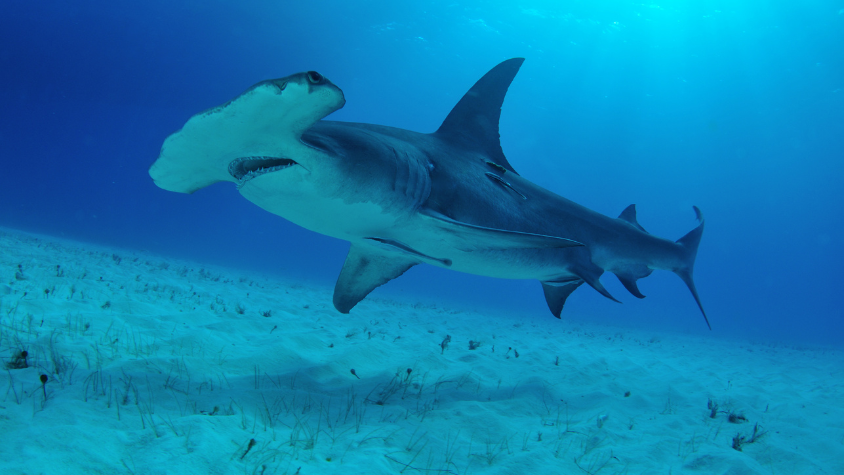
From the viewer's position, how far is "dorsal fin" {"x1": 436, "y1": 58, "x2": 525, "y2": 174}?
4.84 metres

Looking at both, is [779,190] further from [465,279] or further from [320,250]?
[320,250]

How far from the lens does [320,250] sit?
381ft

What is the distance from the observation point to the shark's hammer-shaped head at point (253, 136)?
1965mm

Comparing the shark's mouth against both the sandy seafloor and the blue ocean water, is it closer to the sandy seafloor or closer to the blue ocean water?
the sandy seafloor

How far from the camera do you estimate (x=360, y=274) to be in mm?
4758

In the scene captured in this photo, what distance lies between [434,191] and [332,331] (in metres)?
3.64

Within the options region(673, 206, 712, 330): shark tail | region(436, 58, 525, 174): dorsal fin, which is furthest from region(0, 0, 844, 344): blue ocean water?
region(436, 58, 525, 174): dorsal fin

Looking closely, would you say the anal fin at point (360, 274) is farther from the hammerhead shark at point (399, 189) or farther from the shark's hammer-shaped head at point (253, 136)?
the shark's hammer-shaped head at point (253, 136)

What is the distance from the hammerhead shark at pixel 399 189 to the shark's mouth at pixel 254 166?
1cm

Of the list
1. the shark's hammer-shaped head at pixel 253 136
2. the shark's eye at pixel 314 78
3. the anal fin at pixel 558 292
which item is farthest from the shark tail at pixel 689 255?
the shark's eye at pixel 314 78

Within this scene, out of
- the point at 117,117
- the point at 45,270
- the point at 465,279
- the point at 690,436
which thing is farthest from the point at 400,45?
the point at 465,279

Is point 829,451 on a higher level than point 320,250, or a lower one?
lower

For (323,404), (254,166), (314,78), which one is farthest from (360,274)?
(314,78)

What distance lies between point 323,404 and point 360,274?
6.02 feet
